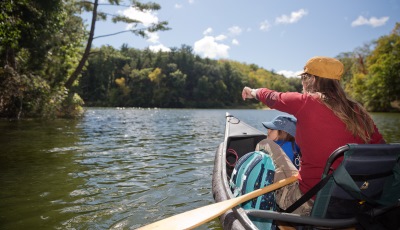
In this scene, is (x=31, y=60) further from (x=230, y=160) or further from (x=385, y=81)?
(x=385, y=81)

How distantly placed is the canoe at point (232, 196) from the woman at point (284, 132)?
0.78 metres

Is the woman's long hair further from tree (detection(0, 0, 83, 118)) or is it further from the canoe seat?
tree (detection(0, 0, 83, 118))

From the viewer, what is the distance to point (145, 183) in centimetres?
572

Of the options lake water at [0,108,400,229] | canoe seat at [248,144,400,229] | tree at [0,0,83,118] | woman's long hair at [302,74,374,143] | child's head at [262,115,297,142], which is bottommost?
lake water at [0,108,400,229]

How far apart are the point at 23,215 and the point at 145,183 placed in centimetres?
219

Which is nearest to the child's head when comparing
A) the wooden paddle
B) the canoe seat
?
the wooden paddle

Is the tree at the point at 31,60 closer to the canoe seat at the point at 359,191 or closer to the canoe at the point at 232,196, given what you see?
the canoe at the point at 232,196

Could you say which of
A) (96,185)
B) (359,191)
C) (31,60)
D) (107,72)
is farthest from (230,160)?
(107,72)

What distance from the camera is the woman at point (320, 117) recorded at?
2303 mm

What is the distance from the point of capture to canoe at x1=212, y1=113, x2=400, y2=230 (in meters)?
2.21

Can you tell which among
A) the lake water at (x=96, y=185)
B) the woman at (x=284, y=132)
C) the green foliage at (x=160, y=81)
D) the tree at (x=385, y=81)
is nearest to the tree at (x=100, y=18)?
the lake water at (x=96, y=185)

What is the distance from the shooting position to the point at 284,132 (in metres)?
3.72

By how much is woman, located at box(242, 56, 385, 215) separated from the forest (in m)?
11.1

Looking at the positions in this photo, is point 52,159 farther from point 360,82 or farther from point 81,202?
point 360,82
